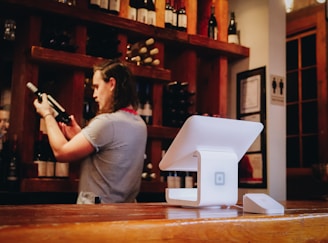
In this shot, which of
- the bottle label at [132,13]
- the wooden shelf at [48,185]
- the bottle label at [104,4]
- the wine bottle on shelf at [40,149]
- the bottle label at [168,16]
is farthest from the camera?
the bottle label at [168,16]

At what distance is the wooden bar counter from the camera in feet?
2.72

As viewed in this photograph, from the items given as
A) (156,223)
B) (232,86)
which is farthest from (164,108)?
(156,223)

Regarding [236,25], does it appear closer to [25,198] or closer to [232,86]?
[232,86]

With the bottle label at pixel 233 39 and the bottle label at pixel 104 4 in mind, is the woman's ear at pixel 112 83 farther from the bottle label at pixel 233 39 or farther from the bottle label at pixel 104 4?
the bottle label at pixel 233 39

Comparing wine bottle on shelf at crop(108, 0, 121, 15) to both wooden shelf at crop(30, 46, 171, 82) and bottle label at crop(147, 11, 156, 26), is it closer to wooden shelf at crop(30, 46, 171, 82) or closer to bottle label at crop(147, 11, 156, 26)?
bottle label at crop(147, 11, 156, 26)

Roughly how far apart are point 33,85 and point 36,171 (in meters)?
0.52

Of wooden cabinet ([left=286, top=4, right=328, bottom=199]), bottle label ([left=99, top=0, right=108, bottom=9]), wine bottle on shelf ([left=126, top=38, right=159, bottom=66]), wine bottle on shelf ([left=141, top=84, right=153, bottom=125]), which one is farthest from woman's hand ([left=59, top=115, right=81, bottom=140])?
wooden cabinet ([left=286, top=4, right=328, bottom=199])

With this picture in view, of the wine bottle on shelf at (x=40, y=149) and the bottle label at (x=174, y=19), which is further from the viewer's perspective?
the bottle label at (x=174, y=19)

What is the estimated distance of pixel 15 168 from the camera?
281 centimetres

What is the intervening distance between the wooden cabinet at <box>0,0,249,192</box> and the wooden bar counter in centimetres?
179

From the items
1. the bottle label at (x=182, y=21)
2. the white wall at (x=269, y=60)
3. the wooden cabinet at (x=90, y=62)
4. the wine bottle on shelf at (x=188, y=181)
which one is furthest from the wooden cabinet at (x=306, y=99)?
the bottle label at (x=182, y=21)

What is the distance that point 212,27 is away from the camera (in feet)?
12.6

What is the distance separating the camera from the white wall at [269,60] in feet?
11.7

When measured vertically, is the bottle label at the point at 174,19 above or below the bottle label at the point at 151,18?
above
